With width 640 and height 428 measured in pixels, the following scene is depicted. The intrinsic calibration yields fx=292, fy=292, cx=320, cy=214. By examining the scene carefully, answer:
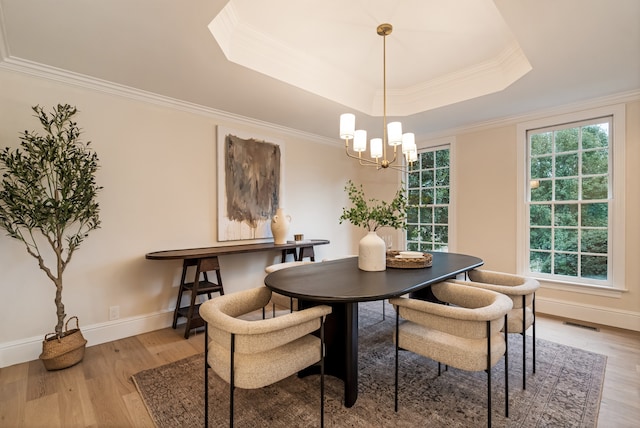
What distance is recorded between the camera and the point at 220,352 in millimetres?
1545

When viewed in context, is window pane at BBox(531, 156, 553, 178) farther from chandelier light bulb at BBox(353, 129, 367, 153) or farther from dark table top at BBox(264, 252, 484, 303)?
chandelier light bulb at BBox(353, 129, 367, 153)

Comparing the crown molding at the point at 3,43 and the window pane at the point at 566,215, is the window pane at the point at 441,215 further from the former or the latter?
the crown molding at the point at 3,43

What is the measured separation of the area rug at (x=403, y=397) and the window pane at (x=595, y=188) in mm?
1758

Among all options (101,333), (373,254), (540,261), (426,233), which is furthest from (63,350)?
(540,261)

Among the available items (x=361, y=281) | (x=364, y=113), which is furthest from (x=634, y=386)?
(x=364, y=113)

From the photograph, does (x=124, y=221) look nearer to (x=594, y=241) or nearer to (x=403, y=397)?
(x=403, y=397)

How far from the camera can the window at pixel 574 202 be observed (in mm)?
3109

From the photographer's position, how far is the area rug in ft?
5.48

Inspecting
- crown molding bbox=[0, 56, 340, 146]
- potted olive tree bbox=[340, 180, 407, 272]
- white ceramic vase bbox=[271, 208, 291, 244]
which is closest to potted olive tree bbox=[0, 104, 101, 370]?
crown molding bbox=[0, 56, 340, 146]

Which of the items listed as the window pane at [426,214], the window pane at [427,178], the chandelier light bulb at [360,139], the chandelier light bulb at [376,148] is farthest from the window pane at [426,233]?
the chandelier light bulb at [360,139]

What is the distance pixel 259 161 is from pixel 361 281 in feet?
8.06

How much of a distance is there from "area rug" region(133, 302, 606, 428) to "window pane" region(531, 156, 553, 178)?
2.06 m

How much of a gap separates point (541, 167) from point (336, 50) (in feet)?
9.38

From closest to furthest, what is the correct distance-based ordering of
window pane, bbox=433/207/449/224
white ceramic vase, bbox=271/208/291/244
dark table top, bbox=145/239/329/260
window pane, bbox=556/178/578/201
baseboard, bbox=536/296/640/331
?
1. dark table top, bbox=145/239/329/260
2. baseboard, bbox=536/296/640/331
3. window pane, bbox=556/178/578/201
4. white ceramic vase, bbox=271/208/291/244
5. window pane, bbox=433/207/449/224
